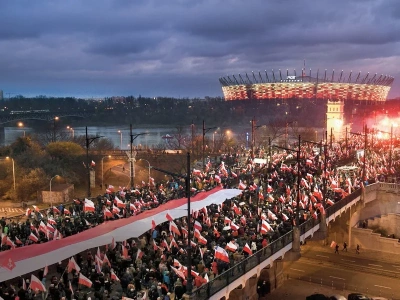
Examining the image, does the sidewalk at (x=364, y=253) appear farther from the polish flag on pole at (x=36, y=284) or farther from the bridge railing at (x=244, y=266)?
the polish flag on pole at (x=36, y=284)

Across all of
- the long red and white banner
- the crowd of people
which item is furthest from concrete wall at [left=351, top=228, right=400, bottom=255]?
the long red and white banner

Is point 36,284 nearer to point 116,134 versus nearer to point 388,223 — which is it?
point 388,223

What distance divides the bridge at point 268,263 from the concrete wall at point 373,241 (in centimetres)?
151

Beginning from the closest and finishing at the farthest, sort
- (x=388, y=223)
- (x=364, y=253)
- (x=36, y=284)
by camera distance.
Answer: (x=36, y=284)
(x=364, y=253)
(x=388, y=223)

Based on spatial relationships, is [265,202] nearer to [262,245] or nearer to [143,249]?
[262,245]

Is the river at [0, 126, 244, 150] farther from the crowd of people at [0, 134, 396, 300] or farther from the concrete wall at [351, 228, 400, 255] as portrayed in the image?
the crowd of people at [0, 134, 396, 300]

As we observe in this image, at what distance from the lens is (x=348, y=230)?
41281 millimetres

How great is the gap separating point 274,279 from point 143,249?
41.5 ft

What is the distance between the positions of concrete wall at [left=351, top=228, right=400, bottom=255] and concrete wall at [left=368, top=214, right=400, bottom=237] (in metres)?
3.66

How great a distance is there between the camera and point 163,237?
2228cm

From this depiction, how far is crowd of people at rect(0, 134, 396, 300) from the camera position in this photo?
17.2 meters

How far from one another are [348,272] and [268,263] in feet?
48.1

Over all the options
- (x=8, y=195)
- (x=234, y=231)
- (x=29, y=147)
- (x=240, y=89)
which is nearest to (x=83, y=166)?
(x=29, y=147)

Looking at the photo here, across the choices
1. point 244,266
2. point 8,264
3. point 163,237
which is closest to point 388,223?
point 244,266
